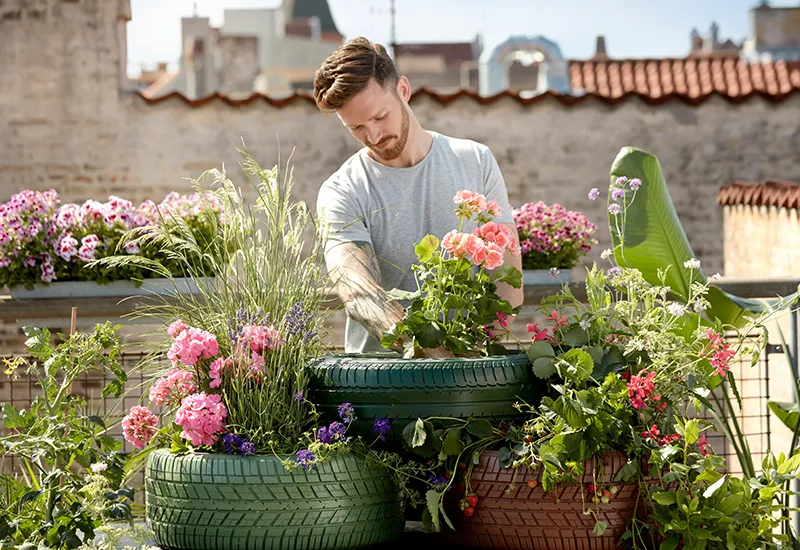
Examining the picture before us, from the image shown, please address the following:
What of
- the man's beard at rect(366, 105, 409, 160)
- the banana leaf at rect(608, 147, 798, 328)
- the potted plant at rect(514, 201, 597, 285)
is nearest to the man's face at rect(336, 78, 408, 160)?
the man's beard at rect(366, 105, 409, 160)

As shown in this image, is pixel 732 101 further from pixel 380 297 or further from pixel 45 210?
pixel 380 297

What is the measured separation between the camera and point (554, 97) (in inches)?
339

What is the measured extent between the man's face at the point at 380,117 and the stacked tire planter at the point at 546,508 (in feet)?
3.15

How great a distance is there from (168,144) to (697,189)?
4.05m

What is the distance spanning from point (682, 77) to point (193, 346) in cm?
1045

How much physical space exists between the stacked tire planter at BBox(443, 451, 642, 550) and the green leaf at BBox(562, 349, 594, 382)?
14 cm

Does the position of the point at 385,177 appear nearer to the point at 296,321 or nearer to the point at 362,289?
the point at 362,289

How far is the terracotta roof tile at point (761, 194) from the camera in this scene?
6733mm

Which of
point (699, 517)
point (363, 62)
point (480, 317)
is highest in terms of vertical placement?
point (363, 62)

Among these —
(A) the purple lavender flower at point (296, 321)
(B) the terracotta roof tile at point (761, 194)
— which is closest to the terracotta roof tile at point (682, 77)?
(B) the terracotta roof tile at point (761, 194)

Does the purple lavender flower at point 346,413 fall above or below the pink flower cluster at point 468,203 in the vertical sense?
below

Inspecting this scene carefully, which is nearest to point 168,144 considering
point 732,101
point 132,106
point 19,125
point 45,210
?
point 132,106

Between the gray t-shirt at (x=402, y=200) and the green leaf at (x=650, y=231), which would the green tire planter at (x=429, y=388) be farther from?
the green leaf at (x=650, y=231)

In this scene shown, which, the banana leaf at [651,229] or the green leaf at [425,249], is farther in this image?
the banana leaf at [651,229]
